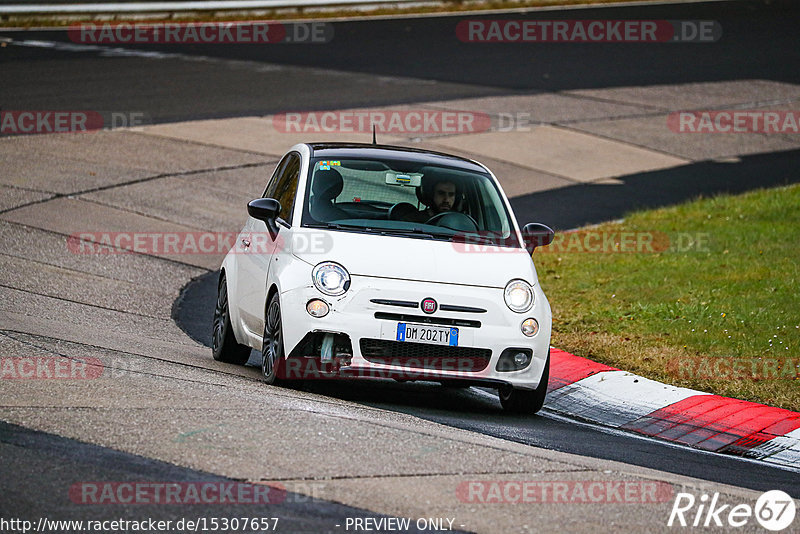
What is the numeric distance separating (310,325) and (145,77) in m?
16.9

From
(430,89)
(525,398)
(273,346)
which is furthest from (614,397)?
(430,89)

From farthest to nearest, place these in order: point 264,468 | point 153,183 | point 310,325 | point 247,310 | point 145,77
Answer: point 145,77, point 153,183, point 247,310, point 310,325, point 264,468

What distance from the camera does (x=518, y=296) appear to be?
8273 millimetres

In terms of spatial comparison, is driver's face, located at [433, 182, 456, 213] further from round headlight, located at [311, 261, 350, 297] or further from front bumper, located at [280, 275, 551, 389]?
round headlight, located at [311, 261, 350, 297]

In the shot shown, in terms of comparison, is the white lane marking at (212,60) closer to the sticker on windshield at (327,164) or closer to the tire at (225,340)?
the tire at (225,340)

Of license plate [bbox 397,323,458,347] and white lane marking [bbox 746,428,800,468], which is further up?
license plate [bbox 397,323,458,347]

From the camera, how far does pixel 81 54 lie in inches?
1033

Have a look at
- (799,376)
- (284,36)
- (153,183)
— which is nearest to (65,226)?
(153,183)

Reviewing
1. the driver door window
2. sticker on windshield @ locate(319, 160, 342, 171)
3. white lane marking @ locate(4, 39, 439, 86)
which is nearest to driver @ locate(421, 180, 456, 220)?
sticker on windshield @ locate(319, 160, 342, 171)

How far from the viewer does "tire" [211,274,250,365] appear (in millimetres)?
9711

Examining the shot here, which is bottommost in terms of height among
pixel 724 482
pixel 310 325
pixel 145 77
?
pixel 724 482

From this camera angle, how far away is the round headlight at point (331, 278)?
8023mm

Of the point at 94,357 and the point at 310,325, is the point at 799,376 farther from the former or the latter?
the point at 94,357

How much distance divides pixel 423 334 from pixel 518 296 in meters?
0.74
